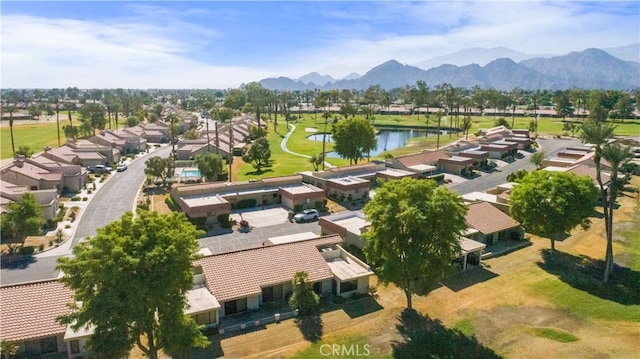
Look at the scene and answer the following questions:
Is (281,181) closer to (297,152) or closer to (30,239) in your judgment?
(30,239)

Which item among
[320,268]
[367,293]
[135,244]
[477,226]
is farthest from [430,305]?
[135,244]

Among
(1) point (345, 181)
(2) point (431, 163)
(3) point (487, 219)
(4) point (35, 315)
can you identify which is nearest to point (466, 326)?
(3) point (487, 219)

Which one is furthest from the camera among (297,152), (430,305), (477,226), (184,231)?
(297,152)

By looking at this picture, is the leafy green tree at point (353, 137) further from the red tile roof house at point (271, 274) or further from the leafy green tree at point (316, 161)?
the red tile roof house at point (271, 274)

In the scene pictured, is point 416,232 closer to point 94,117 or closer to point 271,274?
point 271,274

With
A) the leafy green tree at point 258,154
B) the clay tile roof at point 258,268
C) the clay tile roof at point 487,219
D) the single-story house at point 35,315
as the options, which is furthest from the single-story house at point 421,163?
the single-story house at point 35,315

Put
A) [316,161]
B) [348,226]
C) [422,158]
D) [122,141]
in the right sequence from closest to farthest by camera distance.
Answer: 1. [348,226]
2. [316,161]
3. [422,158]
4. [122,141]
